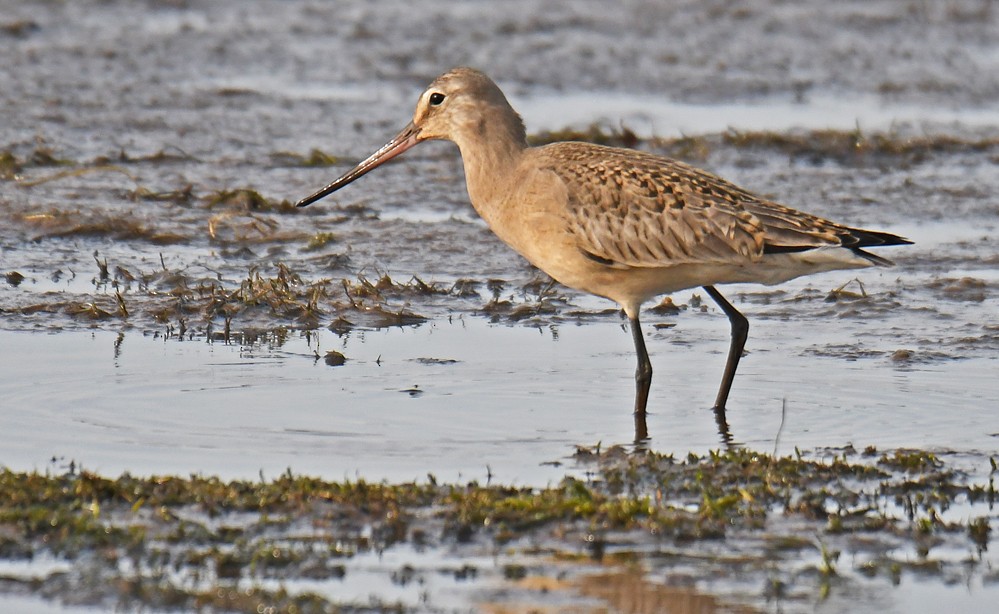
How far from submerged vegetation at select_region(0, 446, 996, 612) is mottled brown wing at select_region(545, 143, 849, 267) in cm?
123

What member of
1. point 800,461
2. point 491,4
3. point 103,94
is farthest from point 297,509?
point 491,4

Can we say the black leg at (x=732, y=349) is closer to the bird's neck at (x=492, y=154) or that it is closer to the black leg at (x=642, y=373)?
the black leg at (x=642, y=373)

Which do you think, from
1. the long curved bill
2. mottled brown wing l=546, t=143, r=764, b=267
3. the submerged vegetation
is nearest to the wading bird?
mottled brown wing l=546, t=143, r=764, b=267

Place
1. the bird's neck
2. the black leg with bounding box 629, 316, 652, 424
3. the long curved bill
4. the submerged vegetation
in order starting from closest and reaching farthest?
the submerged vegetation
the black leg with bounding box 629, 316, 652, 424
the bird's neck
the long curved bill

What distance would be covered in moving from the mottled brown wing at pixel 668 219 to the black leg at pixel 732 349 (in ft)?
A: 1.54

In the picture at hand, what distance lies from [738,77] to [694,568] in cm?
972

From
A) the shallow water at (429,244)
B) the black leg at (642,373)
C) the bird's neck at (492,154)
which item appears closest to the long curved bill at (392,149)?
the bird's neck at (492,154)

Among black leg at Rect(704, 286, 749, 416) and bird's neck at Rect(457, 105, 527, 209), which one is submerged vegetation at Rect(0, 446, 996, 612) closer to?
black leg at Rect(704, 286, 749, 416)

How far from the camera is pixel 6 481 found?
548 cm

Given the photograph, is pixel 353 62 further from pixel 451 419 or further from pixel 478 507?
pixel 478 507

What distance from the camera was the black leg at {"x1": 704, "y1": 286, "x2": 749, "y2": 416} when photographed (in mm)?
7078

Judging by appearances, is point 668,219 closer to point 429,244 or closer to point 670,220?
point 670,220

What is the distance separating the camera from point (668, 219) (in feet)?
23.1

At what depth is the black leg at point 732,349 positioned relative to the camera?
7.08 metres
